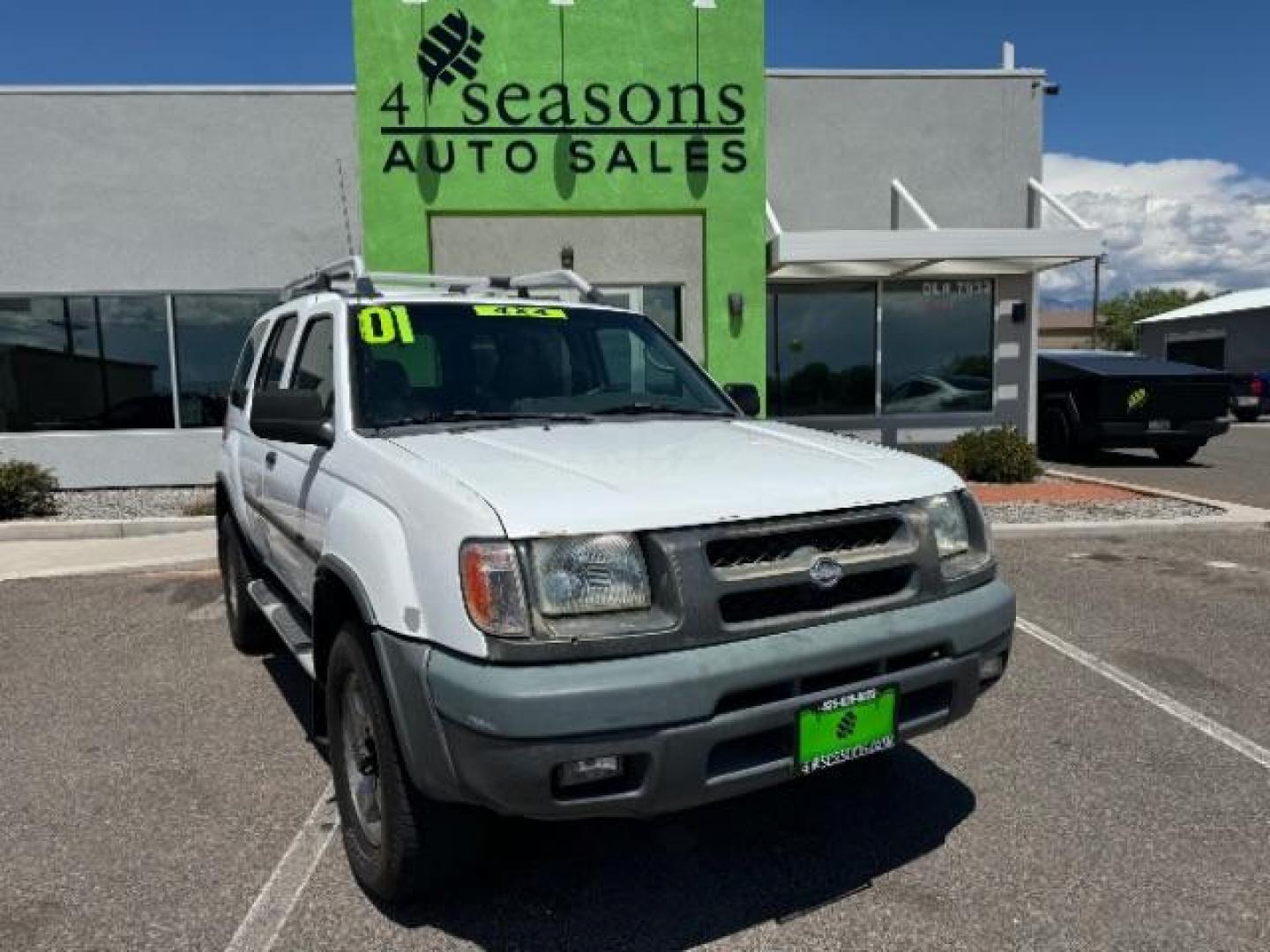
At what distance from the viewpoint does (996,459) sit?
37.5 ft

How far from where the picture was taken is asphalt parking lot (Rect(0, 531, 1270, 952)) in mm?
2672

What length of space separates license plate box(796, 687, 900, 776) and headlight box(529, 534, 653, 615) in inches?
23.2

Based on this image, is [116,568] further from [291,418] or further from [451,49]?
[451,49]

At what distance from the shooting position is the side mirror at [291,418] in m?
3.05

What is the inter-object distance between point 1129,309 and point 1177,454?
78.3 meters

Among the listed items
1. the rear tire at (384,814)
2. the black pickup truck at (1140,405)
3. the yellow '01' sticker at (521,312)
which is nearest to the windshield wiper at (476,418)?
the yellow '01' sticker at (521,312)

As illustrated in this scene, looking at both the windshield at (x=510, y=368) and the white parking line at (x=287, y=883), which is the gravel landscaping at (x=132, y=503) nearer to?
the windshield at (x=510, y=368)

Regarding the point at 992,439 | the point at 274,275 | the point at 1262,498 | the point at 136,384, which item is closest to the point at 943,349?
the point at 992,439

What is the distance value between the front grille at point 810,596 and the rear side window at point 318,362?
182 cm

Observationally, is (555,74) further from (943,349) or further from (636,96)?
(943,349)

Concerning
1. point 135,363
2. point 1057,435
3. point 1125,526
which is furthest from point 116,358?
point 1057,435

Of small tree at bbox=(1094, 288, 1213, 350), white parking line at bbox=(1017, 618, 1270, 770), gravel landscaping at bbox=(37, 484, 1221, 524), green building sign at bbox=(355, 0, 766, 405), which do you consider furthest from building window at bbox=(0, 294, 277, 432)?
small tree at bbox=(1094, 288, 1213, 350)

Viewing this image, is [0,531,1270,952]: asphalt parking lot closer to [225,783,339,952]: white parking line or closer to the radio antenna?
[225,783,339,952]: white parking line

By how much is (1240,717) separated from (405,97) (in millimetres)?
10049
